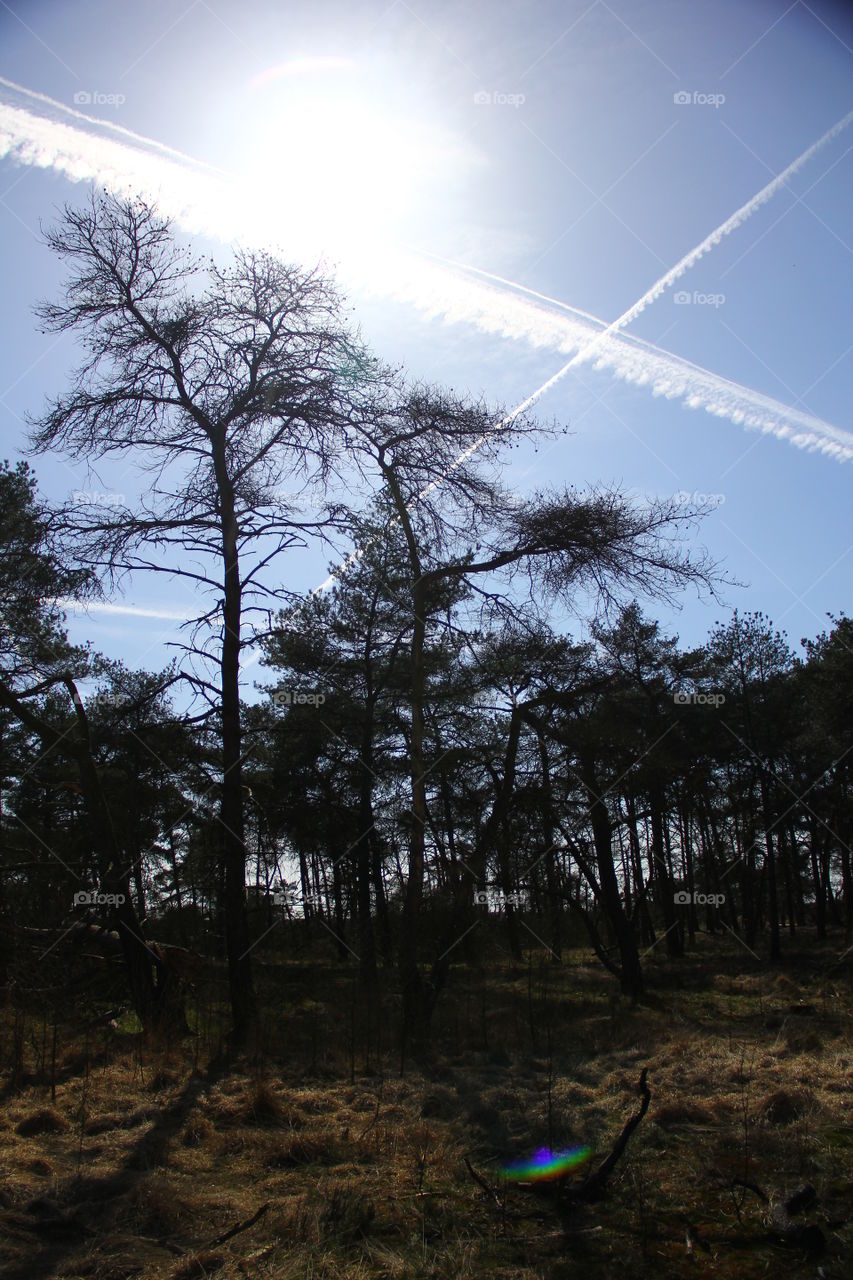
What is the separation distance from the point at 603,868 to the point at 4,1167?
14371 millimetres

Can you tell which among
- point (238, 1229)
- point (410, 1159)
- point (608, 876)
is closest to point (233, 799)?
point (410, 1159)

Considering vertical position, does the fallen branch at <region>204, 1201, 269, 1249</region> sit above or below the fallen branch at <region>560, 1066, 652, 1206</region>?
above

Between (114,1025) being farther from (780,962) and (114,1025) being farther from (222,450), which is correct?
(780,962)

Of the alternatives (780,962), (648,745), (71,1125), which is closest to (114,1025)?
(71,1125)

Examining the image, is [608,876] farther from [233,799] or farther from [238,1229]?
[238,1229]

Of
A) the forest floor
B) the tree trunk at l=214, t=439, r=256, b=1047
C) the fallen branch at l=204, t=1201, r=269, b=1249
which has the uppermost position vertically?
the tree trunk at l=214, t=439, r=256, b=1047

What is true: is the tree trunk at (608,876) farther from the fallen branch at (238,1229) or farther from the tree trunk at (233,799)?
the fallen branch at (238,1229)

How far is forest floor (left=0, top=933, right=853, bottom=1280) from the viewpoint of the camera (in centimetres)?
444

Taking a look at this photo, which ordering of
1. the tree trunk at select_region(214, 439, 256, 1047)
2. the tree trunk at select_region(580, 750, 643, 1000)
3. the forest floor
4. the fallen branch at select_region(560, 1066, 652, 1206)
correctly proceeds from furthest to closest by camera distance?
the tree trunk at select_region(580, 750, 643, 1000)
the tree trunk at select_region(214, 439, 256, 1047)
the fallen branch at select_region(560, 1066, 652, 1206)
the forest floor

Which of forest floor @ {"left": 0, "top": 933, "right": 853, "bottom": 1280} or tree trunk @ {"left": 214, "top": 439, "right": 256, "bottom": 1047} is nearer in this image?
forest floor @ {"left": 0, "top": 933, "right": 853, "bottom": 1280}

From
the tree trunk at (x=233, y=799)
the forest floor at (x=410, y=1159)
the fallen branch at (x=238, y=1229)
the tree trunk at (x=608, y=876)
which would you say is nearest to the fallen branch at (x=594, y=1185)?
the forest floor at (x=410, y=1159)

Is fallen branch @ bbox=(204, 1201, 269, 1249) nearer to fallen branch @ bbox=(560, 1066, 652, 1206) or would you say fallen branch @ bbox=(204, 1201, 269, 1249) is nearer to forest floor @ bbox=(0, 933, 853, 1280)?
forest floor @ bbox=(0, 933, 853, 1280)

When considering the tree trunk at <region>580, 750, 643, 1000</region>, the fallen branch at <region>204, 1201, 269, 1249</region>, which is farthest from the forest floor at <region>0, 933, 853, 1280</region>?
the tree trunk at <region>580, 750, 643, 1000</region>

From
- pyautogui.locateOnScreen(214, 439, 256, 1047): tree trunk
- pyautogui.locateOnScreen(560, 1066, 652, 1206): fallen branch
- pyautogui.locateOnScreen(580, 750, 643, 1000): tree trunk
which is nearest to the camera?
pyautogui.locateOnScreen(560, 1066, 652, 1206): fallen branch
